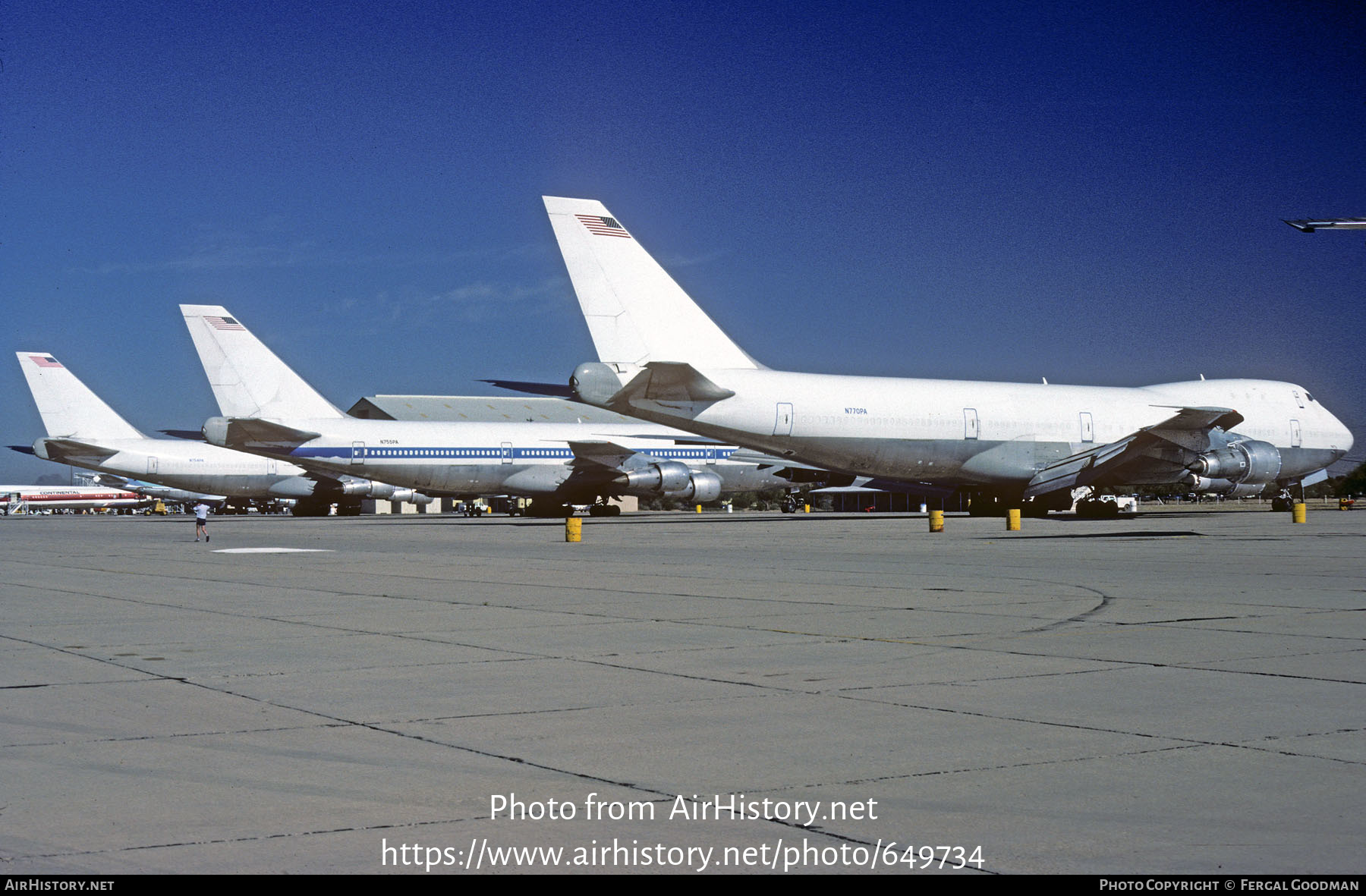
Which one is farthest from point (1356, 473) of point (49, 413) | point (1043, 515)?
point (49, 413)

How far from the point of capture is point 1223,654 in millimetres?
8836

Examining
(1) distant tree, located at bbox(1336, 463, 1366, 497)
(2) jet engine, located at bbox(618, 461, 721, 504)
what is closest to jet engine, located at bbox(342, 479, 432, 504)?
(2) jet engine, located at bbox(618, 461, 721, 504)

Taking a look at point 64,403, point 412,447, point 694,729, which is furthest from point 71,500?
point 694,729

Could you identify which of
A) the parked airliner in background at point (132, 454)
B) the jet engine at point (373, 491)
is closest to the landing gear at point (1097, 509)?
the parked airliner in background at point (132, 454)

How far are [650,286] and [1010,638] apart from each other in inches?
1051

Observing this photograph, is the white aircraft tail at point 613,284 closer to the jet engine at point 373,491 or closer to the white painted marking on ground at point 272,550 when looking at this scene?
the white painted marking on ground at point 272,550

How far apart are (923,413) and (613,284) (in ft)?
35.9

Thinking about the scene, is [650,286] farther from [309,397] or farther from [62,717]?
[62,717]

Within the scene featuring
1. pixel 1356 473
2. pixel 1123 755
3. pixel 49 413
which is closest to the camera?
pixel 1123 755

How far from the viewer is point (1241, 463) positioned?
39.5 metres

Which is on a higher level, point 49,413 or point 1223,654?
point 49,413

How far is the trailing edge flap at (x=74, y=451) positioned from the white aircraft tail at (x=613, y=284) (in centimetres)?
3866

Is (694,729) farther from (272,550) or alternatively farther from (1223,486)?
(1223,486)

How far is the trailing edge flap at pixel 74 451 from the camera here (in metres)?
62.1
